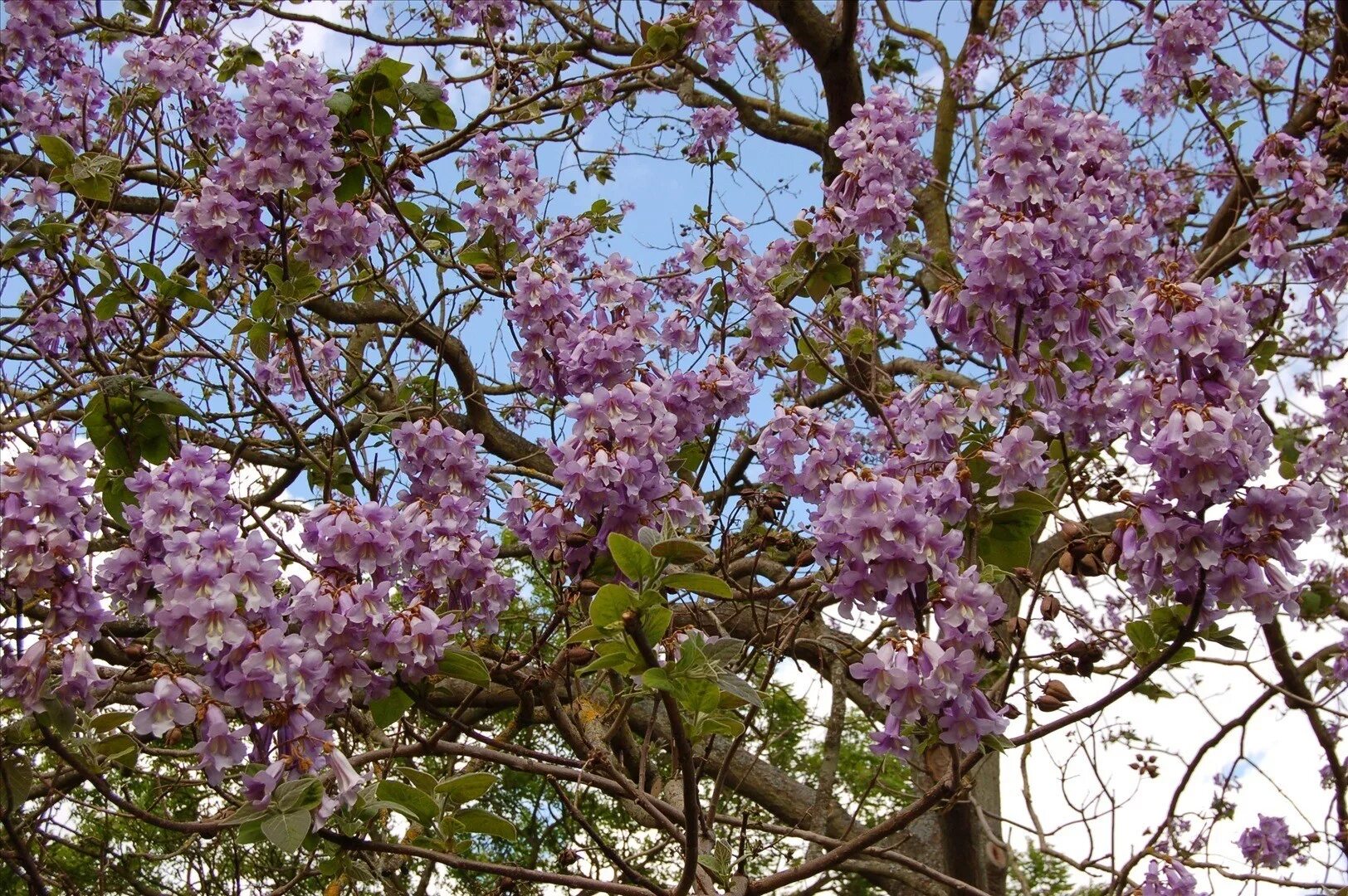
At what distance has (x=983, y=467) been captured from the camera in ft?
5.15

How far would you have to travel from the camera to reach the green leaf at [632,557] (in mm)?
1117

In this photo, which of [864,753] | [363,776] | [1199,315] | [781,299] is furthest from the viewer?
[864,753]

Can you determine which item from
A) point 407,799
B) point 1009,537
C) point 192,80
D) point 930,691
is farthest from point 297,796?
point 192,80

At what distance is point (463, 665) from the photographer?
4.93ft

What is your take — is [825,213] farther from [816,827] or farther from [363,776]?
[816,827]

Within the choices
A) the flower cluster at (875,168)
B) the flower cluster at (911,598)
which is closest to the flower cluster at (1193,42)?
the flower cluster at (875,168)

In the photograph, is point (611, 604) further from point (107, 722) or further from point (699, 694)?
point (107, 722)

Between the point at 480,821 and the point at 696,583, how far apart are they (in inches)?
22.1

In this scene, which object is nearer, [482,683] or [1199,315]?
[1199,315]

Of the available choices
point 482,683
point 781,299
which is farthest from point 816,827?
point 482,683

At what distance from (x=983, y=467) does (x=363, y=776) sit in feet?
3.21

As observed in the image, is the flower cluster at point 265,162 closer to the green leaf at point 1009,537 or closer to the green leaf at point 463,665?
the green leaf at point 463,665

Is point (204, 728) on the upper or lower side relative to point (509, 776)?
lower

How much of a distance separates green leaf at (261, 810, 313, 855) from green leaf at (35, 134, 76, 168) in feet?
4.33
